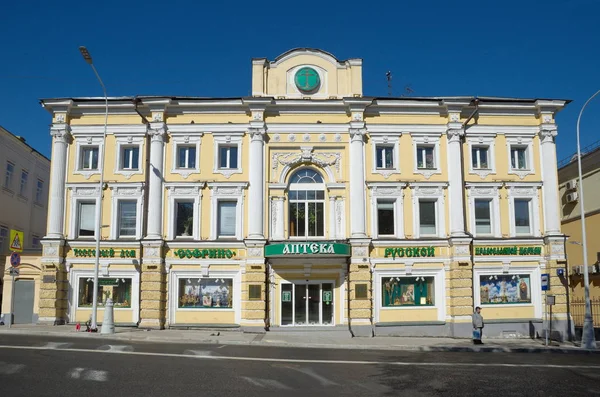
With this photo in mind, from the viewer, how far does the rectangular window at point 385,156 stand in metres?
29.2

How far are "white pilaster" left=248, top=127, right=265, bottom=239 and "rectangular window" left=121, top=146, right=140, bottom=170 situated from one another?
5.86 metres

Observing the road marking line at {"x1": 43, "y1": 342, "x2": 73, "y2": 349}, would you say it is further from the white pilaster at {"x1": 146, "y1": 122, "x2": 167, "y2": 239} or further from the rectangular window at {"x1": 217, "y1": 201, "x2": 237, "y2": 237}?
the rectangular window at {"x1": 217, "y1": 201, "x2": 237, "y2": 237}

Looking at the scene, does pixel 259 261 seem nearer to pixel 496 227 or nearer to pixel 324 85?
pixel 324 85

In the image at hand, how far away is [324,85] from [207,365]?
1803cm

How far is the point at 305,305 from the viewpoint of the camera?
92.1ft

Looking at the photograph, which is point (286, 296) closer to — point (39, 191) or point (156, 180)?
point (156, 180)

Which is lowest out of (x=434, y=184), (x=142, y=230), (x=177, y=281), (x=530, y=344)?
(x=530, y=344)

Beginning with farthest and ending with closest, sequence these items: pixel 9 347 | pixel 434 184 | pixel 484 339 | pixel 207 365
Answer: pixel 434 184, pixel 484 339, pixel 9 347, pixel 207 365

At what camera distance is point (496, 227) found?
94.7 feet

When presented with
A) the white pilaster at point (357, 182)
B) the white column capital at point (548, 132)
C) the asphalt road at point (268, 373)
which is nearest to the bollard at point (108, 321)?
the asphalt road at point (268, 373)

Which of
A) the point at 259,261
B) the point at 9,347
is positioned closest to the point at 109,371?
the point at 9,347

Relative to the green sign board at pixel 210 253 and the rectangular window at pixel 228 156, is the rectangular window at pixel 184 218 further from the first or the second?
the rectangular window at pixel 228 156

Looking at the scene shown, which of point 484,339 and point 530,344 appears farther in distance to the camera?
point 484,339

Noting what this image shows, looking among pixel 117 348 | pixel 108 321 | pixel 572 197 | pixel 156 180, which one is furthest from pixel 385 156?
pixel 117 348
